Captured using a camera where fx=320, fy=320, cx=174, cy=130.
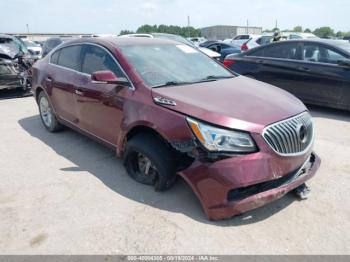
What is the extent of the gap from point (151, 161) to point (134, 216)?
0.56m

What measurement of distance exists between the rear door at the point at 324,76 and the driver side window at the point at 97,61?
434cm

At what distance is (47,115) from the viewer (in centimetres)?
560

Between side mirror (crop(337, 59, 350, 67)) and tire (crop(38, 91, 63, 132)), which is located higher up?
side mirror (crop(337, 59, 350, 67))

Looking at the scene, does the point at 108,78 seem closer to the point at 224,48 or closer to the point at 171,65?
the point at 171,65

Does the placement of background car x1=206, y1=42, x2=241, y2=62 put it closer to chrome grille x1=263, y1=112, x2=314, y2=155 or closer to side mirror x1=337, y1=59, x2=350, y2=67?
side mirror x1=337, y1=59, x2=350, y2=67

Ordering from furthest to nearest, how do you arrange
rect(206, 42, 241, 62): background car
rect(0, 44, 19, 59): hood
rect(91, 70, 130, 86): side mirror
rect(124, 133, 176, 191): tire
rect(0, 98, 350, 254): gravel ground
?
rect(206, 42, 241, 62): background car < rect(0, 44, 19, 59): hood < rect(91, 70, 130, 86): side mirror < rect(124, 133, 176, 191): tire < rect(0, 98, 350, 254): gravel ground

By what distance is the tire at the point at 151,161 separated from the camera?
3.18m

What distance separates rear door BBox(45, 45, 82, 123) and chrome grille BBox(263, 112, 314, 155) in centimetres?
283

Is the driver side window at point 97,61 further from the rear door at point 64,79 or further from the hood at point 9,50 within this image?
the hood at point 9,50

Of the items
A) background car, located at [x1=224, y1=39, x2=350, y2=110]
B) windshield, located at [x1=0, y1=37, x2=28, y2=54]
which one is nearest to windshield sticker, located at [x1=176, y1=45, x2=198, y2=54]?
background car, located at [x1=224, y1=39, x2=350, y2=110]

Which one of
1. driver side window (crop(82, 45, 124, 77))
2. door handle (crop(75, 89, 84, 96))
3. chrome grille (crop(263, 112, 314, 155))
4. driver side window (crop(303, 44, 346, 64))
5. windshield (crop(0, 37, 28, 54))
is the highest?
windshield (crop(0, 37, 28, 54))

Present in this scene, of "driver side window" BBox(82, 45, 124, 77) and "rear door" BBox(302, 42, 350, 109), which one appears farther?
"rear door" BBox(302, 42, 350, 109)

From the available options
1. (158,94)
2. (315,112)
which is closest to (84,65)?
(158,94)

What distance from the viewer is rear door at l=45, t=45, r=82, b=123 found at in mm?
4535
